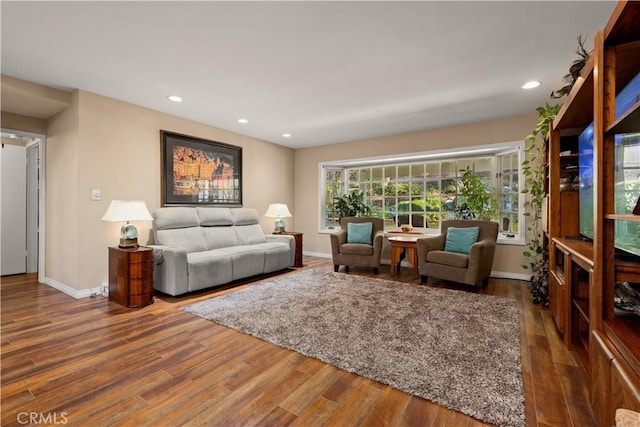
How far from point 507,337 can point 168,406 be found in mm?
2357

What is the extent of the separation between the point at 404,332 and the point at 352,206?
140 inches

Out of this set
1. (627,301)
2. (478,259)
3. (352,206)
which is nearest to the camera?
(627,301)

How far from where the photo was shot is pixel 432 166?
5141 mm

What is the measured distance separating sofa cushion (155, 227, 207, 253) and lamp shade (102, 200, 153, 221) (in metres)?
0.51

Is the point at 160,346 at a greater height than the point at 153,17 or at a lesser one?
lesser

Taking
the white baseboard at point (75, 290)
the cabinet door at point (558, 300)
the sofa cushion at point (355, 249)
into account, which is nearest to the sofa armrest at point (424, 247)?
the sofa cushion at point (355, 249)

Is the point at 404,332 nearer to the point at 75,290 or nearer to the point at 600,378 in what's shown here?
the point at 600,378

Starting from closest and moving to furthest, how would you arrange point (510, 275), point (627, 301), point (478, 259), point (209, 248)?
point (627, 301) → point (478, 259) → point (209, 248) → point (510, 275)

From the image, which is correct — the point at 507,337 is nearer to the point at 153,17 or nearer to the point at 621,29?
the point at 621,29

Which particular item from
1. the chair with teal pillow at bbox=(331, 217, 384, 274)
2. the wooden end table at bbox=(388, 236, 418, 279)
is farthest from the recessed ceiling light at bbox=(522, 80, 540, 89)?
the chair with teal pillow at bbox=(331, 217, 384, 274)

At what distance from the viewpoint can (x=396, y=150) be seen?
5.15 metres

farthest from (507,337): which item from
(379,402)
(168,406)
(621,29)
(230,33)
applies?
(230,33)

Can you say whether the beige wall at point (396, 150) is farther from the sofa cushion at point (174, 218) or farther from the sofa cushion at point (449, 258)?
the sofa cushion at point (174, 218)

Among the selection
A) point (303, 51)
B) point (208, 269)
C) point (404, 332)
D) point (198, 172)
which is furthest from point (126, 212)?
point (404, 332)
